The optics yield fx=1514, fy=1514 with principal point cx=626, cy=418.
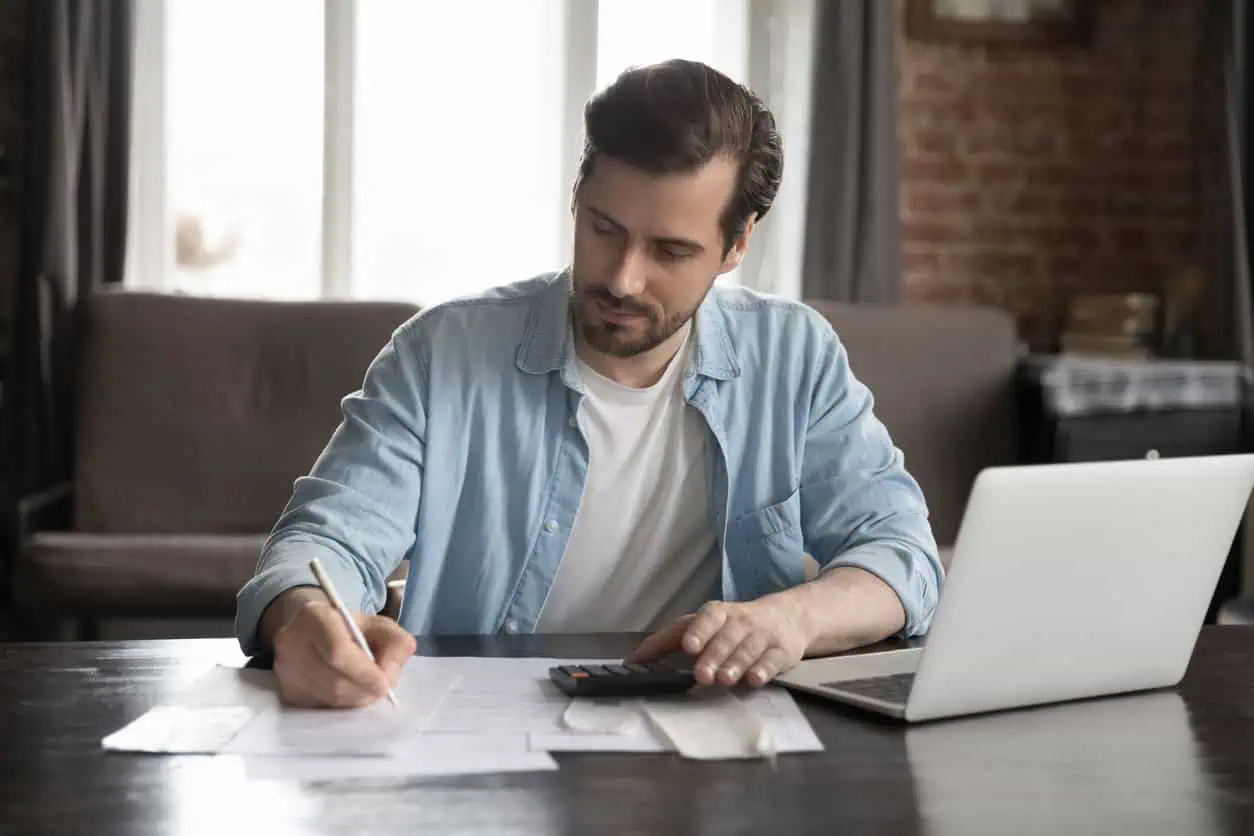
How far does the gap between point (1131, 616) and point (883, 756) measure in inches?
11.5

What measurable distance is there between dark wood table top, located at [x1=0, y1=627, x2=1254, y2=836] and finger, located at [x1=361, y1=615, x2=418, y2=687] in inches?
6.2

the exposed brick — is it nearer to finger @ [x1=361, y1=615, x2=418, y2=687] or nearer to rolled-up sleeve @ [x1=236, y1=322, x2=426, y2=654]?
rolled-up sleeve @ [x1=236, y1=322, x2=426, y2=654]

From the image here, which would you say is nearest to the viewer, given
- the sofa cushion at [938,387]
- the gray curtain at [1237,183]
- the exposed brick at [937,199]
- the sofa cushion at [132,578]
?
the sofa cushion at [132,578]

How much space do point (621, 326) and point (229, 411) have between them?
2026 mm

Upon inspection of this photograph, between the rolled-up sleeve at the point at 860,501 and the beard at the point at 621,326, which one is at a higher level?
the beard at the point at 621,326

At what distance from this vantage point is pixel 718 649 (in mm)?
1183

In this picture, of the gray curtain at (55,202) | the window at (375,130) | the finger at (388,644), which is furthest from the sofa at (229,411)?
the finger at (388,644)

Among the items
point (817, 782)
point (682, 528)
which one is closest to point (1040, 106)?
point (682, 528)

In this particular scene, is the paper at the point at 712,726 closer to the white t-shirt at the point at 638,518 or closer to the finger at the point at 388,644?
the finger at the point at 388,644

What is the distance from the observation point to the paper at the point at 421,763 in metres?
0.94

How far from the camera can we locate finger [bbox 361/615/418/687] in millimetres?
1139

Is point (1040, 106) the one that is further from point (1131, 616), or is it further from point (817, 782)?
point (817, 782)

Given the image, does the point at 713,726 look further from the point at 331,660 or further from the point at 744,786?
the point at 331,660

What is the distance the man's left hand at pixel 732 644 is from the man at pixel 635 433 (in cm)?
25
